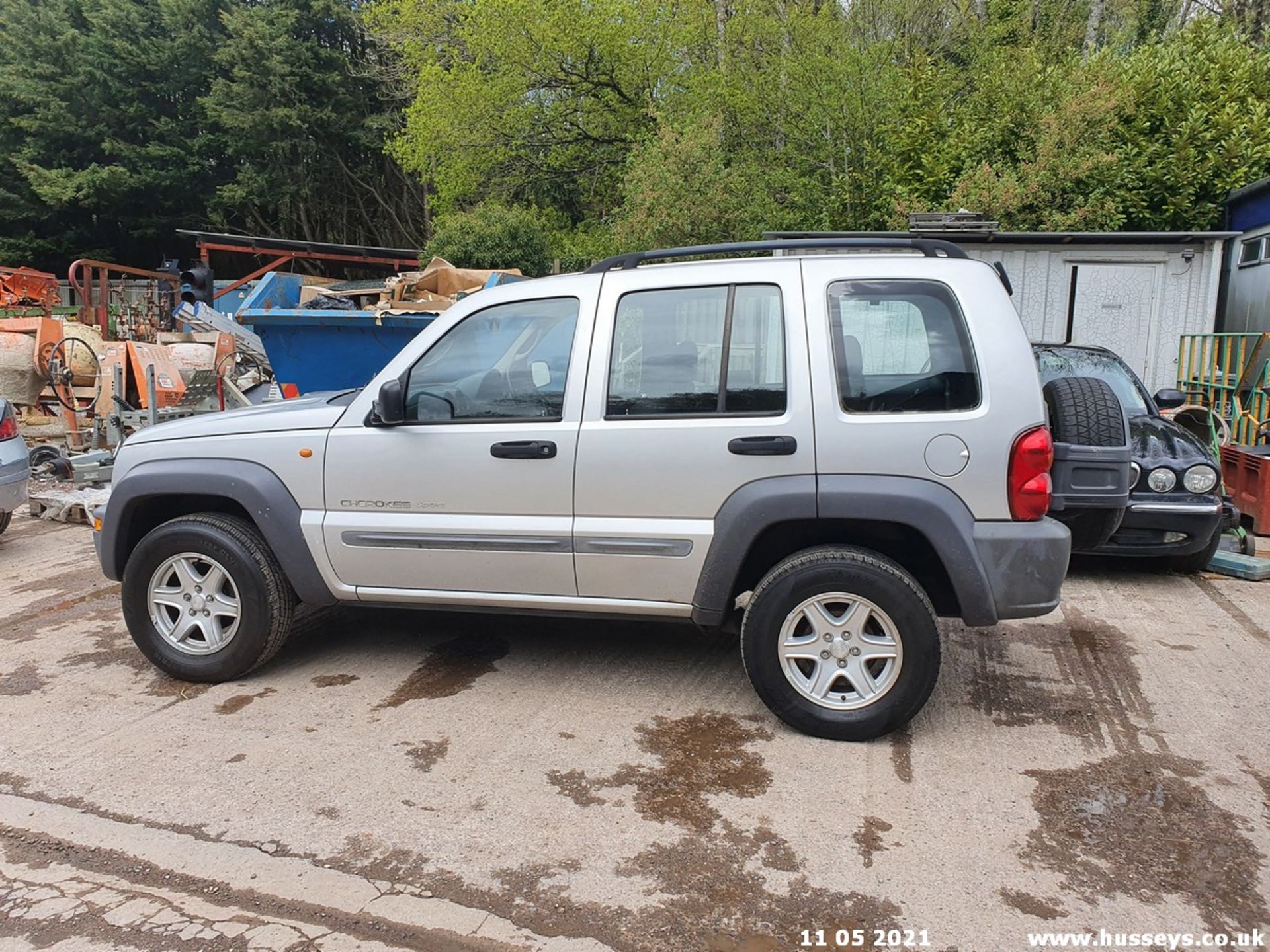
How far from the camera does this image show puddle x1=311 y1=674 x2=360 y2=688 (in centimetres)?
441

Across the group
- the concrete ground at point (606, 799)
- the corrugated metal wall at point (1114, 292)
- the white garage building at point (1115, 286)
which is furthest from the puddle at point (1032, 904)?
the corrugated metal wall at point (1114, 292)

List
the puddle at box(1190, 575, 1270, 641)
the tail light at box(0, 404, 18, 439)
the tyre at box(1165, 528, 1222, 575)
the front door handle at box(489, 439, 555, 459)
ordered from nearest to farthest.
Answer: the front door handle at box(489, 439, 555, 459), the puddle at box(1190, 575, 1270, 641), the tyre at box(1165, 528, 1222, 575), the tail light at box(0, 404, 18, 439)

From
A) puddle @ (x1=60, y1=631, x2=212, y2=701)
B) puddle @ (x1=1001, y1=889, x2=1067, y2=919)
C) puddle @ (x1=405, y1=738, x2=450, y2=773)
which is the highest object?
puddle @ (x1=60, y1=631, x2=212, y2=701)

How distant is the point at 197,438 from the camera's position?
4355 millimetres

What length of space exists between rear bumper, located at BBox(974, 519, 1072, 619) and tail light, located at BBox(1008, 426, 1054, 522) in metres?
0.06

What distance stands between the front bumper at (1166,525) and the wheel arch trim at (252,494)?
4.89 metres

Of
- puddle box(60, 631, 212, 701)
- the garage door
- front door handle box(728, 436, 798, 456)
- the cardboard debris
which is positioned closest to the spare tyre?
front door handle box(728, 436, 798, 456)

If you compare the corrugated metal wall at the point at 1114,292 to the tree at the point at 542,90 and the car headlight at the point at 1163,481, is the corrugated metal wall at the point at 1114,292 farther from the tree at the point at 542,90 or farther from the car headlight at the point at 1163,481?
the tree at the point at 542,90

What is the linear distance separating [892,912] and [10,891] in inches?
108

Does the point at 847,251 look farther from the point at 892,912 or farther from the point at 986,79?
the point at 986,79

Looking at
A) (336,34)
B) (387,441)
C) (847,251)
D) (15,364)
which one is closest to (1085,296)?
(847,251)

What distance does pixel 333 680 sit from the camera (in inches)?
176

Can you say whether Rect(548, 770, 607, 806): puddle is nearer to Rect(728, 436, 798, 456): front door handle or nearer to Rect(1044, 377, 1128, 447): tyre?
Rect(728, 436, 798, 456): front door handle

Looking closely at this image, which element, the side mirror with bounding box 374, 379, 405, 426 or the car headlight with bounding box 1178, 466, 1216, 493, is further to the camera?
the car headlight with bounding box 1178, 466, 1216, 493
